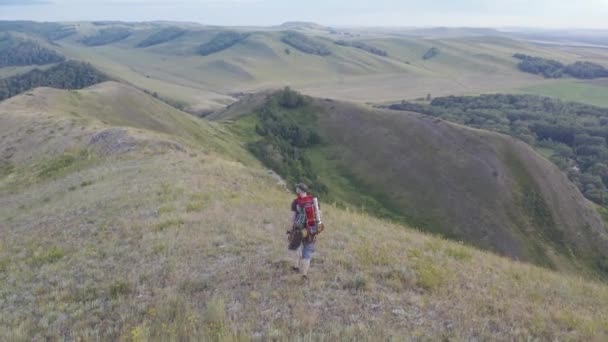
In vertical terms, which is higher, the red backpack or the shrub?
the red backpack

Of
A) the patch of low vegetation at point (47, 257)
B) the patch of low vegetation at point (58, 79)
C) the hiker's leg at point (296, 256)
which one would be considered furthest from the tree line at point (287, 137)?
the patch of low vegetation at point (58, 79)

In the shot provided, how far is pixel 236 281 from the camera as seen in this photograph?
9.99m

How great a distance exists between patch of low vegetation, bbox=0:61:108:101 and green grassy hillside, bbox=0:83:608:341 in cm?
13874

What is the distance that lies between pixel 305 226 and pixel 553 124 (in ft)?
448

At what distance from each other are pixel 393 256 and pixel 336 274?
2.24 meters

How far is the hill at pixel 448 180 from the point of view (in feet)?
173

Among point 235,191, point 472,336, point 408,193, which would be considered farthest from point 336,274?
point 408,193

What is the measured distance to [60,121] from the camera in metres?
43.3

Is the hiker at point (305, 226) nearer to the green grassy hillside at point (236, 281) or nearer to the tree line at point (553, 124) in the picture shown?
the green grassy hillside at point (236, 281)

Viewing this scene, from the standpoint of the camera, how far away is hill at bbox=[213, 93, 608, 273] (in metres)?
52.7

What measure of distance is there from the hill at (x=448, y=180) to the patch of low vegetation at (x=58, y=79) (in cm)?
8783

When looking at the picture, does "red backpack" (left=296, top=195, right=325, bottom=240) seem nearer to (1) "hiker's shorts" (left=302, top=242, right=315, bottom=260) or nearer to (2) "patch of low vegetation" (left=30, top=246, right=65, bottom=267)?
(1) "hiker's shorts" (left=302, top=242, right=315, bottom=260)

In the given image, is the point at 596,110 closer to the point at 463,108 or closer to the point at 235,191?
the point at 463,108

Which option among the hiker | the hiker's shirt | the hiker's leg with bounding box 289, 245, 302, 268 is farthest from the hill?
the hiker's shirt
